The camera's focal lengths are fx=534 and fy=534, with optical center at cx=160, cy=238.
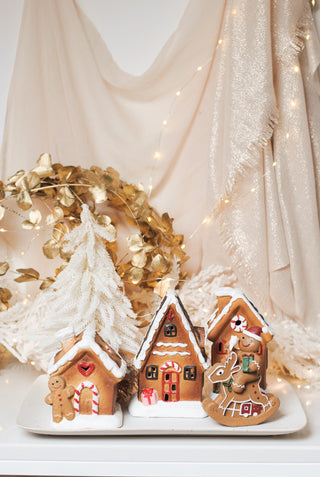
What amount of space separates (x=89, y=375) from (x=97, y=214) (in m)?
0.42

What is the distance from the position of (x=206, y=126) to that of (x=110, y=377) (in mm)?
617

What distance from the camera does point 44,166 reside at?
3.62ft

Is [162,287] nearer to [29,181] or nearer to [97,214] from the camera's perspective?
[97,214]

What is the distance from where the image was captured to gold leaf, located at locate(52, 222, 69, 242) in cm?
110

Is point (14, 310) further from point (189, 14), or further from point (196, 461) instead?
point (189, 14)

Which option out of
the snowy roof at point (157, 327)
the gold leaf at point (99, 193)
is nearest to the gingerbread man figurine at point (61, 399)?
the snowy roof at point (157, 327)

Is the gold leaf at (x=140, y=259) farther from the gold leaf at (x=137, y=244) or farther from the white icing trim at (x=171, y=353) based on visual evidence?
the white icing trim at (x=171, y=353)

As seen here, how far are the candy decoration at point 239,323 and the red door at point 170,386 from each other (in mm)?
119

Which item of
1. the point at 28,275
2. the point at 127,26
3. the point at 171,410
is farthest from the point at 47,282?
the point at 127,26

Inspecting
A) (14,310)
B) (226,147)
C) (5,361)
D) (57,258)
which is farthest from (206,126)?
(5,361)

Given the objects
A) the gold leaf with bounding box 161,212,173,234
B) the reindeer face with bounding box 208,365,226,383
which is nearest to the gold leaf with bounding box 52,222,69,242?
the gold leaf with bounding box 161,212,173,234

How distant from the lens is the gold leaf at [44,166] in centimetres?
110

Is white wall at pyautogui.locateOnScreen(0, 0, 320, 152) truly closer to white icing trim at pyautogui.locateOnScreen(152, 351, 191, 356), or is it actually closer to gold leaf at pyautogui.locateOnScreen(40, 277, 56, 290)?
gold leaf at pyautogui.locateOnScreen(40, 277, 56, 290)

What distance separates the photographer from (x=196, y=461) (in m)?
0.77
